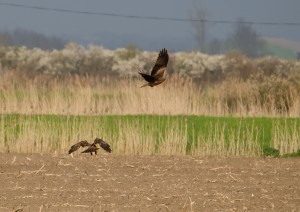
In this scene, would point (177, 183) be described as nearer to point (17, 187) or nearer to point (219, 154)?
point (17, 187)

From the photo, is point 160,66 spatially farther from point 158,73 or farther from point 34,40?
point 34,40

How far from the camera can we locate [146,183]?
42.3 feet

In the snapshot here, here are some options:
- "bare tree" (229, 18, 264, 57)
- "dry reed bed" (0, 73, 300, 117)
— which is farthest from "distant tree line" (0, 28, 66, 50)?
"dry reed bed" (0, 73, 300, 117)

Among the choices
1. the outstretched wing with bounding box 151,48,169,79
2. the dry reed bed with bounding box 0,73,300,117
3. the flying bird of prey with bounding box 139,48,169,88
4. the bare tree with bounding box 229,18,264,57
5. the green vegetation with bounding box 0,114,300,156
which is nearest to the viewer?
the flying bird of prey with bounding box 139,48,169,88

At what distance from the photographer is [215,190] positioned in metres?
Answer: 12.4

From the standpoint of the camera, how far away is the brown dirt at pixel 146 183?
11.3 m

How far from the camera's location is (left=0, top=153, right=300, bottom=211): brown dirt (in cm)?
1126

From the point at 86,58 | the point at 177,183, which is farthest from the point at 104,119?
the point at 86,58

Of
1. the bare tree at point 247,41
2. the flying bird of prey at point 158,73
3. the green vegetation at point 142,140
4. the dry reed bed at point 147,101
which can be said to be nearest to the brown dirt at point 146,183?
the green vegetation at point 142,140

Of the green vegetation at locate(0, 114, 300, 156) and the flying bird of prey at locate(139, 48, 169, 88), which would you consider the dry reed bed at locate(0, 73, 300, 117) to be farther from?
the flying bird of prey at locate(139, 48, 169, 88)

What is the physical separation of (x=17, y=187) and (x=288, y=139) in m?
7.26

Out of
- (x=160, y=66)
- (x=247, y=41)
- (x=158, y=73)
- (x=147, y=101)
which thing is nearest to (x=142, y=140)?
(x=147, y=101)

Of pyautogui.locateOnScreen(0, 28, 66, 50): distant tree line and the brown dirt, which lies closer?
the brown dirt

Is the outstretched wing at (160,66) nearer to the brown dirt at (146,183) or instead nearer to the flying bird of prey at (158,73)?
the flying bird of prey at (158,73)
